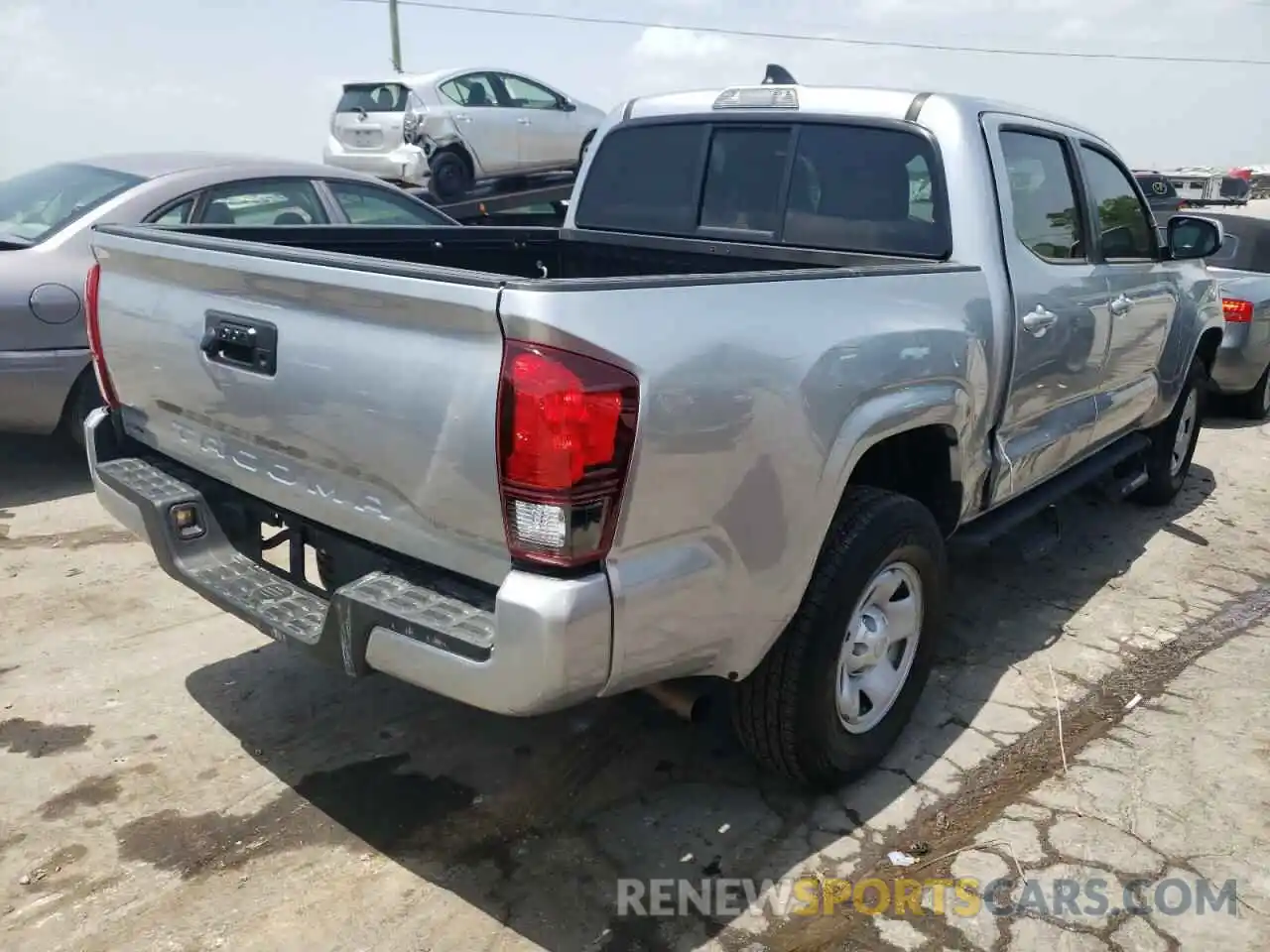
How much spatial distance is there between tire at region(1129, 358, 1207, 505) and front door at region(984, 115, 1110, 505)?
1.54 meters

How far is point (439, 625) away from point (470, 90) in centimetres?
1097

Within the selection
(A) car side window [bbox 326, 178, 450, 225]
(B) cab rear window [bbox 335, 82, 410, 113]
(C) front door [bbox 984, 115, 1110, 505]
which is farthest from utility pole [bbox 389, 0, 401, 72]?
(C) front door [bbox 984, 115, 1110, 505]

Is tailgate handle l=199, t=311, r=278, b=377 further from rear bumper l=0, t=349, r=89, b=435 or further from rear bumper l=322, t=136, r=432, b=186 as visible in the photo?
rear bumper l=322, t=136, r=432, b=186

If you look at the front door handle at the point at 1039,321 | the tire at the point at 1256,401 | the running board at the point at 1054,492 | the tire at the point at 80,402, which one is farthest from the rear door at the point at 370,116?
the front door handle at the point at 1039,321

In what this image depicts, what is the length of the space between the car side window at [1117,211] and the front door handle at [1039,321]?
0.87 m

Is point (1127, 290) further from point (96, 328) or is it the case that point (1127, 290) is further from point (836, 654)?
point (96, 328)

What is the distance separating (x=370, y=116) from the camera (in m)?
12.0

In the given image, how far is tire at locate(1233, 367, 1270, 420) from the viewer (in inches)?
317

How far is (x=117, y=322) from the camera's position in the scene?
3.10 metres

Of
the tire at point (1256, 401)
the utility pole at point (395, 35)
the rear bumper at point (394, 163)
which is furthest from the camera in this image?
the utility pole at point (395, 35)

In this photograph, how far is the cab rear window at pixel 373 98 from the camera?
1185 centimetres

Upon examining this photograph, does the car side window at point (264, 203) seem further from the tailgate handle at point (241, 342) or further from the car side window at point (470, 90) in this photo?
the car side window at point (470, 90)

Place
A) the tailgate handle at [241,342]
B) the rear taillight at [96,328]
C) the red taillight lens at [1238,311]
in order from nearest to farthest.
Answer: the tailgate handle at [241,342]
the rear taillight at [96,328]
the red taillight lens at [1238,311]

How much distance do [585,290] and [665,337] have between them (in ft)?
0.69
